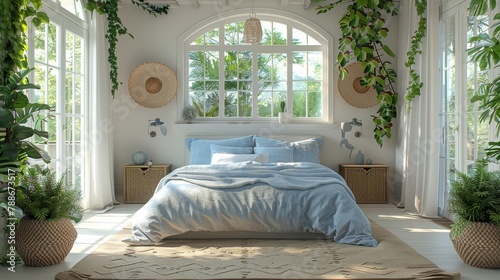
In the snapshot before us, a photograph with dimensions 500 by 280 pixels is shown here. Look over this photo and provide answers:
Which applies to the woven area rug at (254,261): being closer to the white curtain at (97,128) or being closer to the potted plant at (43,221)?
the potted plant at (43,221)

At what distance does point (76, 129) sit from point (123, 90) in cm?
126

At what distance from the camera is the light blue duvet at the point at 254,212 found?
4.52m

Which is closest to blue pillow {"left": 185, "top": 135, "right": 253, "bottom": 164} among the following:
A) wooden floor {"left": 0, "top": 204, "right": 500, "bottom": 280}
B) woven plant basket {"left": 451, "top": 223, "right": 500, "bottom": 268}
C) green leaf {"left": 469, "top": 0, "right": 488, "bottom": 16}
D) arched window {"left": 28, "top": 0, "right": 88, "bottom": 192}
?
wooden floor {"left": 0, "top": 204, "right": 500, "bottom": 280}

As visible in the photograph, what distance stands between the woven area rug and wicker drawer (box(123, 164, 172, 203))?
214cm

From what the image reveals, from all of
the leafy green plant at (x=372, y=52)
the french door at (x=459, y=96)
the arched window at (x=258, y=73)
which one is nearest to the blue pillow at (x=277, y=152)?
the arched window at (x=258, y=73)

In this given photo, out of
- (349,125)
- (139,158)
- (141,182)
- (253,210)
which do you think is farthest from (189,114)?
(253,210)

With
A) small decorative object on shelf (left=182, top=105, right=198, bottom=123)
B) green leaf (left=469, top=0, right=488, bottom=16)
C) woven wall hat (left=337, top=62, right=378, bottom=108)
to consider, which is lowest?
small decorative object on shelf (left=182, top=105, right=198, bottom=123)

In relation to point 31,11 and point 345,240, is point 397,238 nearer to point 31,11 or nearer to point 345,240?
point 345,240

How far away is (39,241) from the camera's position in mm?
3795

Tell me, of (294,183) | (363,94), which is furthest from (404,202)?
(294,183)

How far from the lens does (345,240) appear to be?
452 cm

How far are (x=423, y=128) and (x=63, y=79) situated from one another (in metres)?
4.14

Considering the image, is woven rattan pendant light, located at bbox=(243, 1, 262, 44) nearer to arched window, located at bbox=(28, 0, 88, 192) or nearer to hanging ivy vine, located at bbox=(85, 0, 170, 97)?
→ hanging ivy vine, located at bbox=(85, 0, 170, 97)

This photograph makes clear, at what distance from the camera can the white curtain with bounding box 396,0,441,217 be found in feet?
19.5
